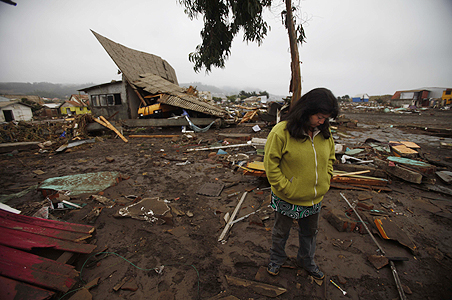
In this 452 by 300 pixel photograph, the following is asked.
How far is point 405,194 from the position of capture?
371cm

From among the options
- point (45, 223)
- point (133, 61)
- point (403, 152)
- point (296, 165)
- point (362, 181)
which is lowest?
point (45, 223)

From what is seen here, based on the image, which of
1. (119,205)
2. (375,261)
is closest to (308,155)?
(375,261)

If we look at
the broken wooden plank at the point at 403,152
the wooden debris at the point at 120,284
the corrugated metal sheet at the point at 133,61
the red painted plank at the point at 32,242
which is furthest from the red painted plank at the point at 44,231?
the corrugated metal sheet at the point at 133,61

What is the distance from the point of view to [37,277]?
1790 millimetres

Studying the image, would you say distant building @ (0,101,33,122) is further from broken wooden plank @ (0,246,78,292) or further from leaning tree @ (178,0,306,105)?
broken wooden plank @ (0,246,78,292)

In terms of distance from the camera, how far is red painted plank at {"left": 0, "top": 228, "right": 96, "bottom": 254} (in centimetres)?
207

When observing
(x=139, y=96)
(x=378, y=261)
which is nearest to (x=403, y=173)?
(x=378, y=261)

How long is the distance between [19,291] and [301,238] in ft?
9.34

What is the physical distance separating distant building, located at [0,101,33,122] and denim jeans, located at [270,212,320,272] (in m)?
42.8

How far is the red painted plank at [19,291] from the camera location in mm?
1590

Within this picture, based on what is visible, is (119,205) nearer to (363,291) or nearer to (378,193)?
(363,291)

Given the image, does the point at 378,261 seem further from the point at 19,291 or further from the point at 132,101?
the point at 132,101

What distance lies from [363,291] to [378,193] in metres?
2.62

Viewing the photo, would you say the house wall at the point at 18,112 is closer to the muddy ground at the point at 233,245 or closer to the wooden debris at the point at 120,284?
the muddy ground at the point at 233,245
